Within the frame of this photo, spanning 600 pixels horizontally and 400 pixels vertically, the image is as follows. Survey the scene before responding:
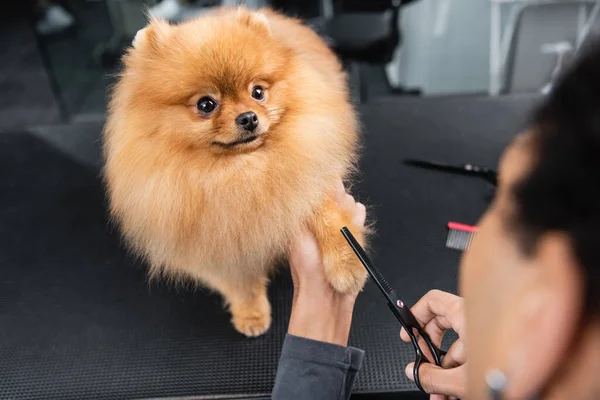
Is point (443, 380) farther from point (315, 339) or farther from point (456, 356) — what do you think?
point (315, 339)

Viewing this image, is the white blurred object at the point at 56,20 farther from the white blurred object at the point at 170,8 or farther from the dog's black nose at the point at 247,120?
the dog's black nose at the point at 247,120

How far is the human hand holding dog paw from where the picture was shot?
34.9 inches

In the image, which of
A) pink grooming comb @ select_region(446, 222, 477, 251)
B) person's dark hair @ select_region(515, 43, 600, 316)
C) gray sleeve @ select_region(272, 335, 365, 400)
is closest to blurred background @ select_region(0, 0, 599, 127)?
pink grooming comb @ select_region(446, 222, 477, 251)

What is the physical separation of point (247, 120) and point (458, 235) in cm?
68

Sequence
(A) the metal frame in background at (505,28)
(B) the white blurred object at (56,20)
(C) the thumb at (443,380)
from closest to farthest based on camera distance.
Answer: (C) the thumb at (443,380) → (A) the metal frame in background at (505,28) → (B) the white blurred object at (56,20)

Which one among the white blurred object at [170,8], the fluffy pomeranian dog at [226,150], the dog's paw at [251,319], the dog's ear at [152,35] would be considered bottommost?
the dog's paw at [251,319]

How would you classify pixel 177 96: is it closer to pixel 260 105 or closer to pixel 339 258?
pixel 260 105

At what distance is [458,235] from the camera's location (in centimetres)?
121

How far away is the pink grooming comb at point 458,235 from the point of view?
3.92 ft

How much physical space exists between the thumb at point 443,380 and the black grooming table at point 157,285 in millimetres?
210

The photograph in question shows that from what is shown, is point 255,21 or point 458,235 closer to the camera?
point 255,21

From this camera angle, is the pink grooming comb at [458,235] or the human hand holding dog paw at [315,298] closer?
the human hand holding dog paw at [315,298]

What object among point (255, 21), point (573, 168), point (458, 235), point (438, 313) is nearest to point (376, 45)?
point (458, 235)

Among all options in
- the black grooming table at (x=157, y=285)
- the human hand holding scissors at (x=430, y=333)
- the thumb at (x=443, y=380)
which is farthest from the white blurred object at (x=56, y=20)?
the thumb at (x=443, y=380)
